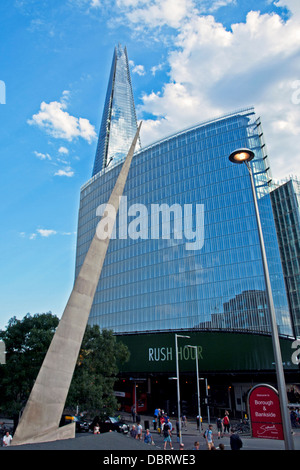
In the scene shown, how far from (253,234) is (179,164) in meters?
26.6

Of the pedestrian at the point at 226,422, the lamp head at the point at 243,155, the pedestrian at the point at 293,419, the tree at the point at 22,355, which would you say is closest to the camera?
the lamp head at the point at 243,155

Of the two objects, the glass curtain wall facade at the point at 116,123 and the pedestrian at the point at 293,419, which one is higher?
the glass curtain wall facade at the point at 116,123

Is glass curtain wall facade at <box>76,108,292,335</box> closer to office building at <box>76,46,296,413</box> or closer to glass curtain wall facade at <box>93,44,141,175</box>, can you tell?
office building at <box>76,46,296,413</box>

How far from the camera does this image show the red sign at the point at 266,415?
9711 millimetres

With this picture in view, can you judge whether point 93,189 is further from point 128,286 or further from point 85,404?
point 85,404

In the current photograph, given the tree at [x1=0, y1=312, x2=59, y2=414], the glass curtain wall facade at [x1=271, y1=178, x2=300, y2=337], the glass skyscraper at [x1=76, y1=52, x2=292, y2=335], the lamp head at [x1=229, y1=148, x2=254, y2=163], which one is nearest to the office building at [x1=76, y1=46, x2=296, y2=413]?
Answer: the glass skyscraper at [x1=76, y1=52, x2=292, y2=335]

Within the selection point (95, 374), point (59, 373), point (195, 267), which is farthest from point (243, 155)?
point (195, 267)

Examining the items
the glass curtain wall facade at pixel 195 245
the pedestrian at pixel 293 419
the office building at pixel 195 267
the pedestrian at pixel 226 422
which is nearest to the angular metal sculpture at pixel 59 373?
the pedestrian at pixel 226 422

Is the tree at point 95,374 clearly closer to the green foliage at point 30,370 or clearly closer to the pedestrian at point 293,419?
the green foliage at point 30,370

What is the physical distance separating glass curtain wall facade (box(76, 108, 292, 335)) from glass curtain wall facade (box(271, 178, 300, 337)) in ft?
23.6

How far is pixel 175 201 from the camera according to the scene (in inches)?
3049

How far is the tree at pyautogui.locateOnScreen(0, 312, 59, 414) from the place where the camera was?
22609 mm

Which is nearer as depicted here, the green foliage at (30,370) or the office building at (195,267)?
the green foliage at (30,370)

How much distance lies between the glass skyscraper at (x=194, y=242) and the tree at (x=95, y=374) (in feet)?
87.4
